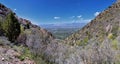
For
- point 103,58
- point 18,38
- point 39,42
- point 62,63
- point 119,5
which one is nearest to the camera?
point 103,58

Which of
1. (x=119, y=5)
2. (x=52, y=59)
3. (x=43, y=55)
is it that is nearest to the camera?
(x=52, y=59)

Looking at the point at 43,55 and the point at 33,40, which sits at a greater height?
the point at 33,40

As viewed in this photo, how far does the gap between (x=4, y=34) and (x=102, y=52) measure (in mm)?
23540

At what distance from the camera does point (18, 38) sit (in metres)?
30.6

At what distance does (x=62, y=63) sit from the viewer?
14.8 meters

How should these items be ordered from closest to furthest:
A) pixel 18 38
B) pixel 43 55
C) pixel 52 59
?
1. pixel 52 59
2. pixel 43 55
3. pixel 18 38

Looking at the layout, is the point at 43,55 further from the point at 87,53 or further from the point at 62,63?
the point at 87,53

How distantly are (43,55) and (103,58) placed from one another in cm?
1057

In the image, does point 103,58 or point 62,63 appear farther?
point 62,63

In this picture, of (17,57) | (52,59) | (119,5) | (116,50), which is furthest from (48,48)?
(119,5)

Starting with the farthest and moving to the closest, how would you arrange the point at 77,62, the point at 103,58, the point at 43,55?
the point at 43,55, the point at 77,62, the point at 103,58

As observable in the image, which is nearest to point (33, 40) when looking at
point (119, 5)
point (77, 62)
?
point (77, 62)

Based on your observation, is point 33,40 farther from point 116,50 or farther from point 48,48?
point 116,50

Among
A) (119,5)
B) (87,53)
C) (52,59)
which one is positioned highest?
(119,5)
